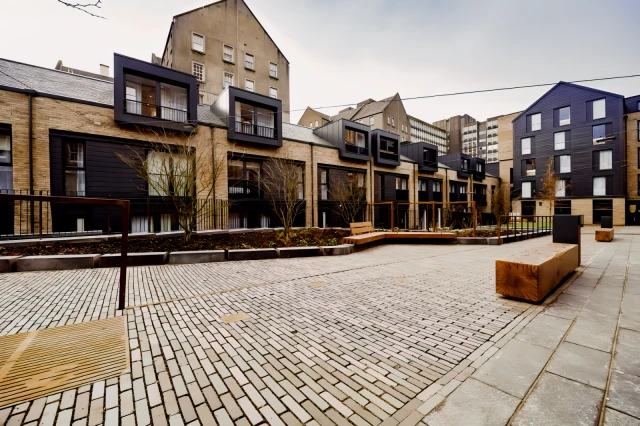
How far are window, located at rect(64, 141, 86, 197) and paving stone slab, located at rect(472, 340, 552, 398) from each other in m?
15.0

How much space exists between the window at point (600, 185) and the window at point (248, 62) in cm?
4107

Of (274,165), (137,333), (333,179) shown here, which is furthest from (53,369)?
(333,179)

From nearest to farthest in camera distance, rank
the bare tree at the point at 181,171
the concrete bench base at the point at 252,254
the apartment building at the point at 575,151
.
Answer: the concrete bench base at the point at 252,254 < the bare tree at the point at 181,171 < the apartment building at the point at 575,151

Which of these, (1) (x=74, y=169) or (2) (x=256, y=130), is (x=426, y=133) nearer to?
(2) (x=256, y=130)

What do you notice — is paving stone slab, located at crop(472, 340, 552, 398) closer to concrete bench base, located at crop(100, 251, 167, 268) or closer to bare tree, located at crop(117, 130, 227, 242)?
concrete bench base, located at crop(100, 251, 167, 268)

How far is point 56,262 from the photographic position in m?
6.30

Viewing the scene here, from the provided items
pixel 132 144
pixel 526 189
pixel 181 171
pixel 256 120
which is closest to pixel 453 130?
pixel 526 189

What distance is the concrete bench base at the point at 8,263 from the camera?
5934mm

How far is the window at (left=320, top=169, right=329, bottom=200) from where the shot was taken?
20.2m

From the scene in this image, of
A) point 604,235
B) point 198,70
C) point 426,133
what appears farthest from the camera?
point 426,133

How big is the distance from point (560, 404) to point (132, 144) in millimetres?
15669

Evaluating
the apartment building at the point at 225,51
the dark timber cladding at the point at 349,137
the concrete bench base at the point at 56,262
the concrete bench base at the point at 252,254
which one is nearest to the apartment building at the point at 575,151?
the dark timber cladding at the point at 349,137

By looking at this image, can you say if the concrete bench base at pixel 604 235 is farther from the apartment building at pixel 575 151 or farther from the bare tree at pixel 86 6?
the apartment building at pixel 575 151

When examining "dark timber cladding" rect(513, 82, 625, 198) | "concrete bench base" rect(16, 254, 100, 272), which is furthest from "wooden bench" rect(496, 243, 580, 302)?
"dark timber cladding" rect(513, 82, 625, 198)
